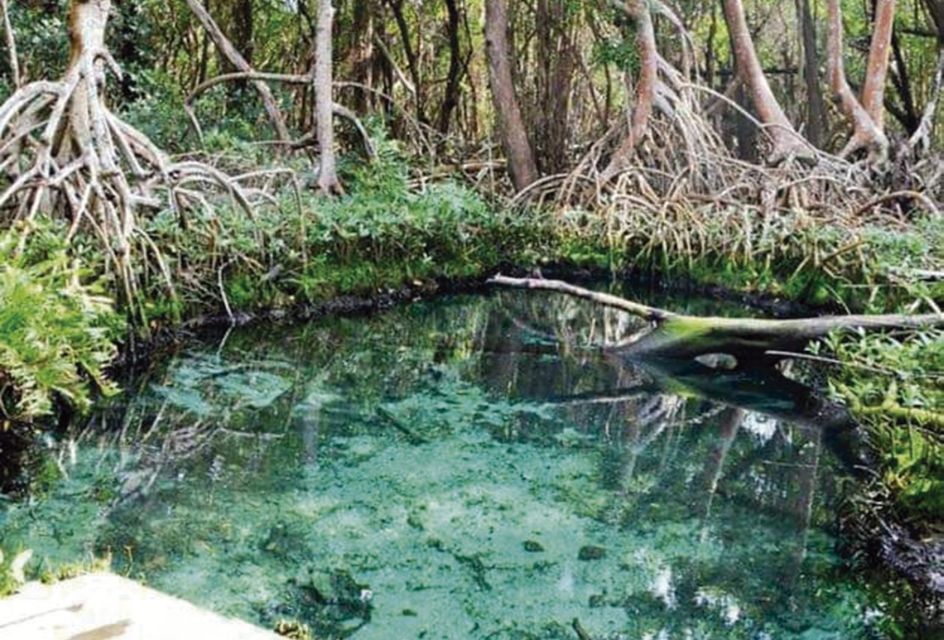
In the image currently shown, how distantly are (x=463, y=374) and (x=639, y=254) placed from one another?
3.48 meters

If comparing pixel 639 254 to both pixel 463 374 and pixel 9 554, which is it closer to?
pixel 463 374

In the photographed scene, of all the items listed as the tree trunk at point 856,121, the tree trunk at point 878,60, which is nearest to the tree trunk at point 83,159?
the tree trunk at point 856,121

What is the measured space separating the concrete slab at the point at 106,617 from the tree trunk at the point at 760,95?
857 cm

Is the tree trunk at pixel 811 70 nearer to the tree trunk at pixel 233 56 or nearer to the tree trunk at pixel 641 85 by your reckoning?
the tree trunk at pixel 641 85

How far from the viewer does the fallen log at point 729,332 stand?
4.65 meters

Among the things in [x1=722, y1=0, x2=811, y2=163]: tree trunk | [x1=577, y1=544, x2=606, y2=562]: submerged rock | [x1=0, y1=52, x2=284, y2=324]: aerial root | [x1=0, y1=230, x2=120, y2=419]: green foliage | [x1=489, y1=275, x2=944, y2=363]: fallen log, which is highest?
[x1=722, y1=0, x2=811, y2=163]: tree trunk

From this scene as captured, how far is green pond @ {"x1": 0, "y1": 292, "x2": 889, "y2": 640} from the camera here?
2891mm

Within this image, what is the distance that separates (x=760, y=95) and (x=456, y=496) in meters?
7.07

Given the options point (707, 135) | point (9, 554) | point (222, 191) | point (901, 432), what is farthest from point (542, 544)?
point (707, 135)

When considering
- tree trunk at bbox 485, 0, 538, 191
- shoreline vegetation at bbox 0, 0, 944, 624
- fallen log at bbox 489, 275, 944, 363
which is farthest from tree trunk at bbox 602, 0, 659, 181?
fallen log at bbox 489, 275, 944, 363

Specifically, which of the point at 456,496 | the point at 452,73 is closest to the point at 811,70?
the point at 452,73

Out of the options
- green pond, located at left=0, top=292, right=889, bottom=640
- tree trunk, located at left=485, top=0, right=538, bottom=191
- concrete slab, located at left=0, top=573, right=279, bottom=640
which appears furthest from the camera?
tree trunk, located at left=485, top=0, right=538, bottom=191

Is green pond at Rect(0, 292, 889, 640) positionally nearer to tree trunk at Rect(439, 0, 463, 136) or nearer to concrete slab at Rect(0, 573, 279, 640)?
concrete slab at Rect(0, 573, 279, 640)

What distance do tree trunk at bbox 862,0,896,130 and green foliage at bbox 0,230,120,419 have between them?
8.21 metres
